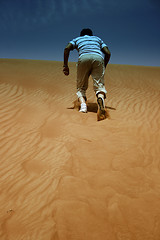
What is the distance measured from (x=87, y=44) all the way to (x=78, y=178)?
328cm

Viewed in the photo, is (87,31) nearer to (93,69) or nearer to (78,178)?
(93,69)

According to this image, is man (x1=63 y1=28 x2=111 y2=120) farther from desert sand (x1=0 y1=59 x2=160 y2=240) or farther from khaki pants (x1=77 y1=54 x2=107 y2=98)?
desert sand (x1=0 y1=59 x2=160 y2=240)

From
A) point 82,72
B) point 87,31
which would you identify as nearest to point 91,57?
point 82,72

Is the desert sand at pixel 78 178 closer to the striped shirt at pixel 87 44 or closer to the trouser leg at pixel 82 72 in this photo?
the trouser leg at pixel 82 72

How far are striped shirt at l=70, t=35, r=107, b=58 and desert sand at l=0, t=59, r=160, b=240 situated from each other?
161cm

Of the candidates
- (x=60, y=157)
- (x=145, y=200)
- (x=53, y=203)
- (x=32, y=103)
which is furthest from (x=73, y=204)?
(x=32, y=103)

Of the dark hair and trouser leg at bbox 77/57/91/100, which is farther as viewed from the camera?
the dark hair

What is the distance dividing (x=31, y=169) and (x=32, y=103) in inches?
128

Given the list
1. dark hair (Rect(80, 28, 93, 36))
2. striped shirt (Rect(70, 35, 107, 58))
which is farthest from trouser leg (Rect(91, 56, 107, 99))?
dark hair (Rect(80, 28, 93, 36))

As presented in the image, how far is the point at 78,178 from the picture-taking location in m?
2.01

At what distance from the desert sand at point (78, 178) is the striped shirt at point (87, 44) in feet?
5.27

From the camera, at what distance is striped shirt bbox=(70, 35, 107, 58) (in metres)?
4.00

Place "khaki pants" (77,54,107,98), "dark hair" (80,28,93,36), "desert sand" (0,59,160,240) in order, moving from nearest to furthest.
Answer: "desert sand" (0,59,160,240) → "khaki pants" (77,54,107,98) → "dark hair" (80,28,93,36)

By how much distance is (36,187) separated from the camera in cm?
191
